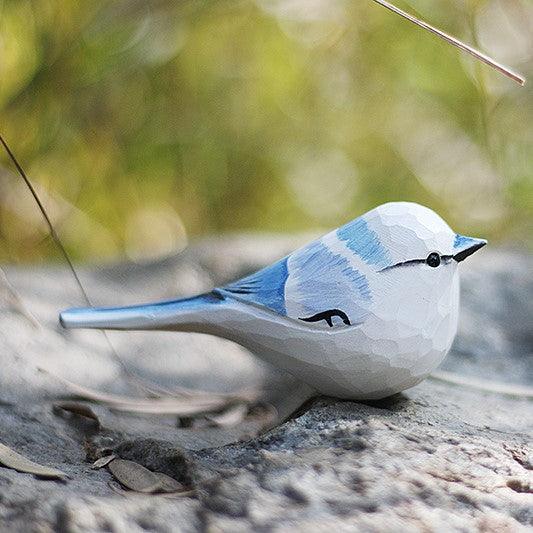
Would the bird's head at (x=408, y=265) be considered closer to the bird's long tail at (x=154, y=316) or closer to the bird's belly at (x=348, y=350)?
the bird's belly at (x=348, y=350)

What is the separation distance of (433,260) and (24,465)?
503mm

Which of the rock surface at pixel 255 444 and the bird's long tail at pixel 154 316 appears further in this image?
the bird's long tail at pixel 154 316

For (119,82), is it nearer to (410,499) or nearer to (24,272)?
(24,272)

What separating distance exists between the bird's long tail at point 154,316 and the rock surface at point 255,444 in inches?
5.3

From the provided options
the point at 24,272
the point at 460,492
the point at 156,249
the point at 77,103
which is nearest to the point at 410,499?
the point at 460,492

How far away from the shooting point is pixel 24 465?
875mm

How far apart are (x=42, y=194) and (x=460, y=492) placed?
169cm

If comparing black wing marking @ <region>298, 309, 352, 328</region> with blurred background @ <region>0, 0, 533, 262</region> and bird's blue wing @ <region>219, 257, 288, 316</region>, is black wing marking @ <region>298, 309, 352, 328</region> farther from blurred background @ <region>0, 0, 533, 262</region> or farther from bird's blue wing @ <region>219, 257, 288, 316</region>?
blurred background @ <region>0, 0, 533, 262</region>

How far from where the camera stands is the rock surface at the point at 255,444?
30.2 inches

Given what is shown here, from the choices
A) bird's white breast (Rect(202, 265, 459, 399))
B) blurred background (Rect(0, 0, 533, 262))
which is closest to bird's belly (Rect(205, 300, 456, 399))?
bird's white breast (Rect(202, 265, 459, 399))

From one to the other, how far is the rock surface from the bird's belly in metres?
0.04

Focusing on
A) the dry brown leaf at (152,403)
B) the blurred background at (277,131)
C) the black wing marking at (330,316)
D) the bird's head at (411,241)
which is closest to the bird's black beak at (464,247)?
the bird's head at (411,241)

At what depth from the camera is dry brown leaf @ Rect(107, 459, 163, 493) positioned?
842 millimetres

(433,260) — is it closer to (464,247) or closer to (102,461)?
(464,247)
